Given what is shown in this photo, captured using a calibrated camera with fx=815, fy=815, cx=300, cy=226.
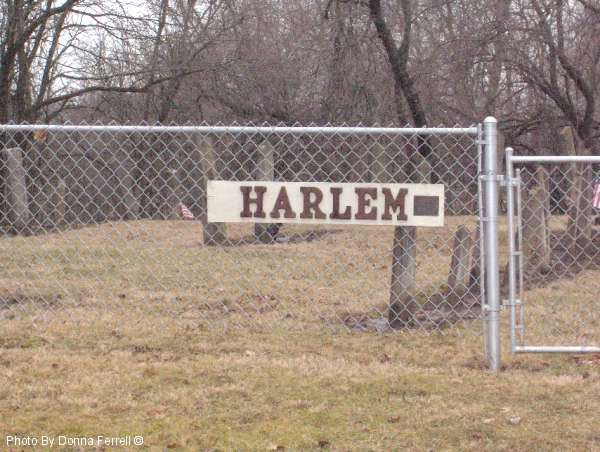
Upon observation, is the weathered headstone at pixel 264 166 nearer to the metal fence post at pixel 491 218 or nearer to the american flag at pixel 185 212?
the american flag at pixel 185 212

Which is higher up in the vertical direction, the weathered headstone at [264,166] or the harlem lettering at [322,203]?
the weathered headstone at [264,166]

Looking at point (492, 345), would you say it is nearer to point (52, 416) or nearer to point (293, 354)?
point (293, 354)

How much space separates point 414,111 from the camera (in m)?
6.78

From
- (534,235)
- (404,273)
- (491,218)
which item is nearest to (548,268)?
(534,235)

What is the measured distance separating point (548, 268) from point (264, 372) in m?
4.99

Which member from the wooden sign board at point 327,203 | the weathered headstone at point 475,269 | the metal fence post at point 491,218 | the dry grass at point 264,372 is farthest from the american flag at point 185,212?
the metal fence post at point 491,218

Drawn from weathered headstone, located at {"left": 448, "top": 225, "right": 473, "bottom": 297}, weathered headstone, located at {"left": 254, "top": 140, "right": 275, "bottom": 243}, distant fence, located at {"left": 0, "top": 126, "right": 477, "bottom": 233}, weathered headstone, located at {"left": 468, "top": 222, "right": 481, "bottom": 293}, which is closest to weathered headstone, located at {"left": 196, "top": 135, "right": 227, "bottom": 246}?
distant fence, located at {"left": 0, "top": 126, "right": 477, "bottom": 233}

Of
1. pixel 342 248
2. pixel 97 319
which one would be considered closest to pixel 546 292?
pixel 342 248

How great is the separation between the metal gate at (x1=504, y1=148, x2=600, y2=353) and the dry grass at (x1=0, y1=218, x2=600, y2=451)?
0.21 ft

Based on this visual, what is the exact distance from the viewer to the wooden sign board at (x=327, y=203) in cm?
469

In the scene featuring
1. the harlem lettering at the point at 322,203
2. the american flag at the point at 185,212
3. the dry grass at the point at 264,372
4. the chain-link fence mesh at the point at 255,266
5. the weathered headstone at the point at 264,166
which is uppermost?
the weathered headstone at the point at 264,166

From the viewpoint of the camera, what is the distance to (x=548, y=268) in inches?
342

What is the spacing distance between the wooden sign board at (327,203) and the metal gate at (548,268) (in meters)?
0.49

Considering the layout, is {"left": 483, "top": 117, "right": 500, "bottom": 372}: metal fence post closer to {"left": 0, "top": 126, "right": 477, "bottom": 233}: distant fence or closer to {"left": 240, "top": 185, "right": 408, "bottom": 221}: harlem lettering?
{"left": 240, "top": 185, "right": 408, "bottom": 221}: harlem lettering
